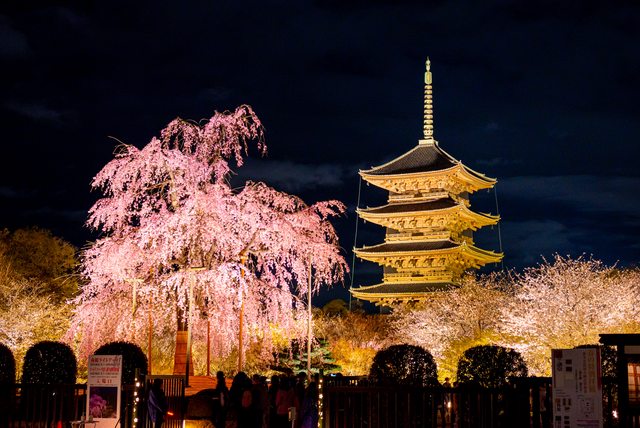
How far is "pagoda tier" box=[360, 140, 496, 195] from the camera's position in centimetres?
6675

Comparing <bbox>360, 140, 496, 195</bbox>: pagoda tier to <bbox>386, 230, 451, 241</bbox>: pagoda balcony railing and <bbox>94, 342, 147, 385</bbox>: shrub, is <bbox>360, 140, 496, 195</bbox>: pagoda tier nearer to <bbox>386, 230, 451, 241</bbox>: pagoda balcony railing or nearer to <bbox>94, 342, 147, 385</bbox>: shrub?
<bbox>386, 230, 451, 241</bbox>: pagoda balcony railing

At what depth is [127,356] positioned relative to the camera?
22406 mm

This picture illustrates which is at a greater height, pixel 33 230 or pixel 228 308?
pixel 33 230

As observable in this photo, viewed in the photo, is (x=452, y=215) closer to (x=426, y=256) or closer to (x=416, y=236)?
(x=416, y=236)

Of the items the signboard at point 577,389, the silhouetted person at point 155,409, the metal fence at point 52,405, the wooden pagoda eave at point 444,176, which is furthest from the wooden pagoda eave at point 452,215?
the signboard at point 577,389

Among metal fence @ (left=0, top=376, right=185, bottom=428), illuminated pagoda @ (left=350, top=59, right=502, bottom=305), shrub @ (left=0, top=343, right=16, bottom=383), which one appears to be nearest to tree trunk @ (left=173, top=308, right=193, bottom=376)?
shrub @ (left=0, top=343, right=16, bottom=383)

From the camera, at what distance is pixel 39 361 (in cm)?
2311

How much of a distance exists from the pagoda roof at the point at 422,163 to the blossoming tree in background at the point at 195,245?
1567 inches

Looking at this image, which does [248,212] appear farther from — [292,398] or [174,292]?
[292,398]

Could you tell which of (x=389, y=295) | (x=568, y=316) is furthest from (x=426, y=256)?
(x=568, y=316)

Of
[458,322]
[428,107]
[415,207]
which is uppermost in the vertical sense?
[428,107]

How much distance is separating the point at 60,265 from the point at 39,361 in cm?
3891

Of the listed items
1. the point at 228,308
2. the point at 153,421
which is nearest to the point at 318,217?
the point at 228,308

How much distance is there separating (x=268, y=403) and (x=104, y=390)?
3519 millimetres
